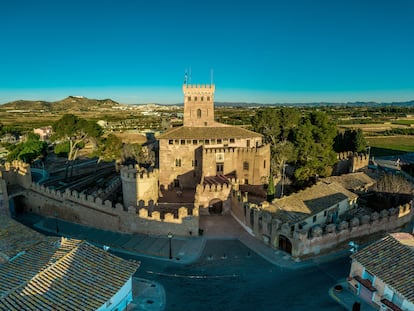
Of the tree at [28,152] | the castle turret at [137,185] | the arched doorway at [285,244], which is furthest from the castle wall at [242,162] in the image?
the tree at [28,152]

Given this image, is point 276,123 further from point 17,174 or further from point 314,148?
point 17,174

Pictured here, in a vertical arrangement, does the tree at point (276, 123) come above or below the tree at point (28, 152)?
above

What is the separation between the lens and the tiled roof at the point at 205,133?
1600 inches

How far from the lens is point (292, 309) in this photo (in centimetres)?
1711

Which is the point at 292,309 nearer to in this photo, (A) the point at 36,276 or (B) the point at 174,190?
(A) the point at 36,276

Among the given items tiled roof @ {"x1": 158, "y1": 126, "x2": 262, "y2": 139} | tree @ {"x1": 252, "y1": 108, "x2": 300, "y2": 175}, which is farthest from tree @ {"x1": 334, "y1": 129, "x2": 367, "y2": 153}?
tiled roof @ {"x1": 158, "y1": 126, "x2": 262, "y2": 139}

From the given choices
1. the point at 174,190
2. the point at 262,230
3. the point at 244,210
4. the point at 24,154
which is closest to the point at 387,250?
the point at 262,230

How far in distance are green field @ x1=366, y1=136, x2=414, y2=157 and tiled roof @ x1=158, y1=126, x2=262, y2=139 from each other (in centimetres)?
4654

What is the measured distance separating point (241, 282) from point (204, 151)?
20402 mm

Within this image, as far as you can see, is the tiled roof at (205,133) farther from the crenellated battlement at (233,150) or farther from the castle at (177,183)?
the crenellated battlement at (233,150)

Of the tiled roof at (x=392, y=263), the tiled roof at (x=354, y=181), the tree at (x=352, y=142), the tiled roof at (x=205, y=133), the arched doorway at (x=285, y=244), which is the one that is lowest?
the arched doorway at (x=285, y=244)

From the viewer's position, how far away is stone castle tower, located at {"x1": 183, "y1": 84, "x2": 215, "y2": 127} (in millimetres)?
43562

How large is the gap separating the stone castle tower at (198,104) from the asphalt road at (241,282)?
2375cm

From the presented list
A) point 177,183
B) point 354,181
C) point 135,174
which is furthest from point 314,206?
point 177,183
